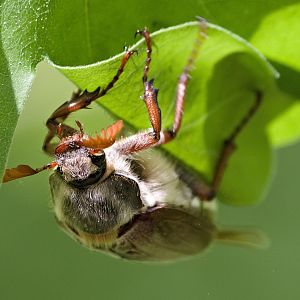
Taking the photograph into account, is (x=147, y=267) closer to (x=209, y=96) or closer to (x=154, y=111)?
(x=209, y=96)

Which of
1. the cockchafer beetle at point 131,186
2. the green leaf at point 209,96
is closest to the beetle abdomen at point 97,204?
the cockchafer beetle at point 131,186

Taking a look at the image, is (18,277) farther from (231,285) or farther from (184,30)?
(184,30)

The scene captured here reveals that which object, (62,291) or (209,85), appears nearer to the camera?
(209,85)

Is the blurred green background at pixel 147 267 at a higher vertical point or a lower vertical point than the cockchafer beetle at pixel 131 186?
lower

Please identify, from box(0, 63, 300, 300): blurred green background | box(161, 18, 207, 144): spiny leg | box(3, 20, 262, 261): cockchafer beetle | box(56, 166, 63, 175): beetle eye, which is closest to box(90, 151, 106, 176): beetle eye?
box(3, 20, 262, 261): cockchafer beetle

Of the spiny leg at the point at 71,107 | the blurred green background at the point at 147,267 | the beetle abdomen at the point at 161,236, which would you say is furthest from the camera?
the blurred green background at the point at 147,267

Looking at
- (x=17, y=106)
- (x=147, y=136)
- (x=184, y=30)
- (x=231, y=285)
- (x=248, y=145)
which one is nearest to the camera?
(x=17, y=106)

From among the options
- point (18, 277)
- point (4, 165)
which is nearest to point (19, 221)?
point (18, 277)

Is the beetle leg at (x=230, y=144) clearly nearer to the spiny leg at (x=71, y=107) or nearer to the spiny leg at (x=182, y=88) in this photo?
the spiny leg at (x=182, y=88)
